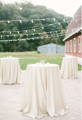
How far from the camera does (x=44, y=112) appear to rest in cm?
316

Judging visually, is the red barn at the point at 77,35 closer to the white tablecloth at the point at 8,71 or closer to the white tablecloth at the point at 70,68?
the white tablecloth at the point at 70,68

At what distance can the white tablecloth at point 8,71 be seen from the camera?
18.5 feet

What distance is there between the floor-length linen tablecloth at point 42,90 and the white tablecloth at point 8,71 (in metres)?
2.54

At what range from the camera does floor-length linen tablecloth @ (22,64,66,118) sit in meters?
3.09

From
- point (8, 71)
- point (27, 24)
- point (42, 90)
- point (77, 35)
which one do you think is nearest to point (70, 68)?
point (8, 71)

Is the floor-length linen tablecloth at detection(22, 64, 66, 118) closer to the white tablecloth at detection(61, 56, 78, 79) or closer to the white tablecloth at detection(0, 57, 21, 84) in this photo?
the white tablecloth at detection(0, 57, 21, 84)

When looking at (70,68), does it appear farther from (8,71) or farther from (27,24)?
(27,24)

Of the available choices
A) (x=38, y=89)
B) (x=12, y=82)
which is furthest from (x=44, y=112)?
(x=12, y=82)

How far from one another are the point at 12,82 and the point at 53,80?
276 centimetres

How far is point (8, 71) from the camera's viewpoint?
5.67 metres

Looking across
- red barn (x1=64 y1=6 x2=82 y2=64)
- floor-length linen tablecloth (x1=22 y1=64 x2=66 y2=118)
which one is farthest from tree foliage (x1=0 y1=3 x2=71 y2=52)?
floor-length linen tablecloth (x1=22 y1=64 x2=66 y2=118)

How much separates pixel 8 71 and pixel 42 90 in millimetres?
2720

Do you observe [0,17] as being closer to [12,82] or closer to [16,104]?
[12,82]

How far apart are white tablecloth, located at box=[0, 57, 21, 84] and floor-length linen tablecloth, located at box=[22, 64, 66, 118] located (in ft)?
8.33
